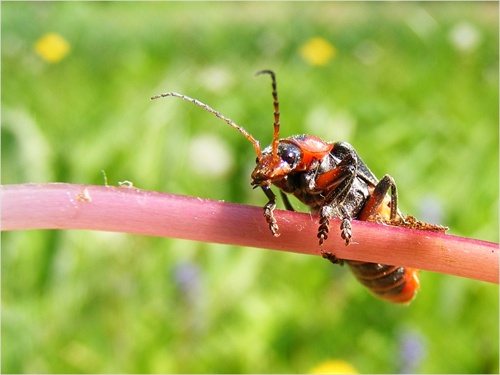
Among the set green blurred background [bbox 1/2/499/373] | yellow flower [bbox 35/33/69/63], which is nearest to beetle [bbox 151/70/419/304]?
green blurred background [bbox 1/2/499/373]

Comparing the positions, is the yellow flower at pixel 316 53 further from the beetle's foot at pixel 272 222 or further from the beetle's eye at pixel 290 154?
the beetle's foot at pixel 272 222

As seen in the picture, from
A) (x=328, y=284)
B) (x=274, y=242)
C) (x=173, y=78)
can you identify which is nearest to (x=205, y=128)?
(x=173, y=78)

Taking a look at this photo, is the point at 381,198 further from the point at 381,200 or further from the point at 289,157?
the point at 289,157

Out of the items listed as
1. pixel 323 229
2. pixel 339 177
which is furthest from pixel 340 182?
pixel 323 229

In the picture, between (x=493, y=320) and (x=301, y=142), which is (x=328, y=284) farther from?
(x=301, y=142)

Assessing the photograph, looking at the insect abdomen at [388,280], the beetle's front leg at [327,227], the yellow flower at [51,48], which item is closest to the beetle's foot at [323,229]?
the beetle's front leg at [327,227]
